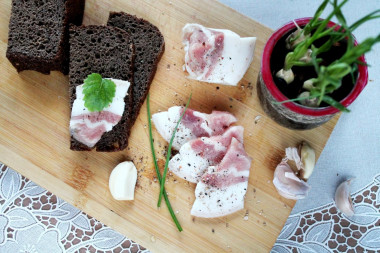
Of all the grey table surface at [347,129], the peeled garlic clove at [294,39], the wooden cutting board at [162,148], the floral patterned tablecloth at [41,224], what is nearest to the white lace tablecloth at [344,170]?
the grey table surface at [347,129]

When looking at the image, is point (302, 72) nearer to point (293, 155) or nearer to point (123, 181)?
point (293, 155)

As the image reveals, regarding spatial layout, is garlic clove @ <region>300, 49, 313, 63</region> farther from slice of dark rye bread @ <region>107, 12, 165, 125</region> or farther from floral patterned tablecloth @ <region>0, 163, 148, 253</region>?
floral patterned tablecloth @ <region>0, 163, 148, 253</region>

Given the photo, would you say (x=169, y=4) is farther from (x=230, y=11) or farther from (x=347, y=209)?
(x=347, y=209)

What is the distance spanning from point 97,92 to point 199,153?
19.7 inches

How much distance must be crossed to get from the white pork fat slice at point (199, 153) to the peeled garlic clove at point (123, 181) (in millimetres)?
173

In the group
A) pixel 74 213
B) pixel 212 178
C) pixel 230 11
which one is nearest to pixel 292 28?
pixel 230 11

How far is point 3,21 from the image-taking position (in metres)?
1.87

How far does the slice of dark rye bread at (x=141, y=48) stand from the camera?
5.89 ft

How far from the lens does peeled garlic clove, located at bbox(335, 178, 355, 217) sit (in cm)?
198

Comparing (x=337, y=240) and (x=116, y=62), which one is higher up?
(x=116, y=62)

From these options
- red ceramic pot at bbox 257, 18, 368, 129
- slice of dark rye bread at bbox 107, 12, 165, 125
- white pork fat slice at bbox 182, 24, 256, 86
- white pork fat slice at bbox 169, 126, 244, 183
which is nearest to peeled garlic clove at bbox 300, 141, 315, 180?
red ceramic pot at bbox 257, 18, 368, 129

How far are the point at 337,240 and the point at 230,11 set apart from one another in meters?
1.24

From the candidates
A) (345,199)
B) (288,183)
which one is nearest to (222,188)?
(288,183)

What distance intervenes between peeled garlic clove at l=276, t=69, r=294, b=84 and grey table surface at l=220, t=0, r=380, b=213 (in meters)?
0.66
